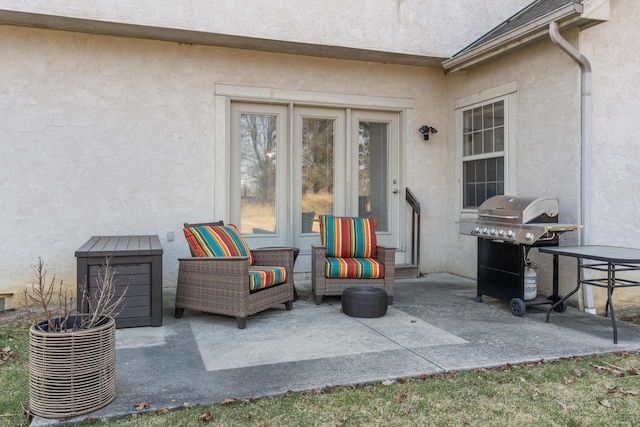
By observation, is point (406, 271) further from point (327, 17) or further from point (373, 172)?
point (327, 17)

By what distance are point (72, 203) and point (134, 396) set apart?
3324 mm

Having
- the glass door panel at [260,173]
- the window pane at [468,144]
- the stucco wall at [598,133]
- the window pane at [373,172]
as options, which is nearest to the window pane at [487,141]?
the window pane at [468,144]

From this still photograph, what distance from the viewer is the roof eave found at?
4.40 m

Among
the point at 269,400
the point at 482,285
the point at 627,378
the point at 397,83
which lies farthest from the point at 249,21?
the point at 627,378

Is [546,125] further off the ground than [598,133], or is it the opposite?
[546,125]

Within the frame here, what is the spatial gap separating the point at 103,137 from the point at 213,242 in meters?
2.02

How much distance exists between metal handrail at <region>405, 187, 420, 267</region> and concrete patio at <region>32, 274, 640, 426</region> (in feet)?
5.38

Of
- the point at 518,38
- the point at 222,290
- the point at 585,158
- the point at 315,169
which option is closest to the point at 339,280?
the point at 222,290

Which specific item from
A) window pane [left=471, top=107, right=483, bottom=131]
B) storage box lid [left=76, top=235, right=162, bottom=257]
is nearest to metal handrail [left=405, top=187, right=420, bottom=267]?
window pane [left=471, top=107, right=483, bottom=131]

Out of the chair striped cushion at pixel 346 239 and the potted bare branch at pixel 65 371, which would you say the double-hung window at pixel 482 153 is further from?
the potted bare branch at pixel 65 371

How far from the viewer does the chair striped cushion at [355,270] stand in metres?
4.84

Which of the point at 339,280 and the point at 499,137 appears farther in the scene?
the point at 499,137

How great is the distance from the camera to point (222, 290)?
4.09 meters

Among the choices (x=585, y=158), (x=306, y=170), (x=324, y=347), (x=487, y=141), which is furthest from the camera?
(x=306, y=170)
